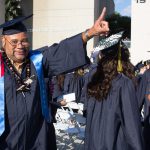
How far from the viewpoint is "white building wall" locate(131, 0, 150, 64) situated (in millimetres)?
16750

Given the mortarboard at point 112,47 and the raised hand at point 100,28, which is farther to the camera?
the mortarboard at point 112,47

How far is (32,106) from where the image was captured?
3207 millimetres

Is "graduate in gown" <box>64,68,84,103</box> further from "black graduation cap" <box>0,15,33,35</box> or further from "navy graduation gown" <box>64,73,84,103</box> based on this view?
"black graduation cap" <box>0,15,33,35</box>

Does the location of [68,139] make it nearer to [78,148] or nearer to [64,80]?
[78,148]

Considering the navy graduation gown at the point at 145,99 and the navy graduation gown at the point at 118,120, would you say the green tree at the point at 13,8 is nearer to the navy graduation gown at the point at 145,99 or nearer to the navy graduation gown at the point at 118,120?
the navy graduation gown at the point at 145,99

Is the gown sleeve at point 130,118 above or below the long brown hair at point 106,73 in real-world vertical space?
below

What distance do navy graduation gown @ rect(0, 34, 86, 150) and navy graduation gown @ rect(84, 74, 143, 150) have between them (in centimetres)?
72

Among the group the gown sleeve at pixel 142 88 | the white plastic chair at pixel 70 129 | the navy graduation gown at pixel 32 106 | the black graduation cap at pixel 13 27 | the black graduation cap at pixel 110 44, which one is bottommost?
the white plastic chair at pixel 70 129

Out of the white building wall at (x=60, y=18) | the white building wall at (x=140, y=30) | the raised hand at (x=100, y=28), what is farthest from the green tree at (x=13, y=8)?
the raised hand at (x=100, y=28)

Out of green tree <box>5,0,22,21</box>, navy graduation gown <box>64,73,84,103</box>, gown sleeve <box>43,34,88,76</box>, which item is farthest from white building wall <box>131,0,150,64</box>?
green tree <box>5,0,22,21</box>

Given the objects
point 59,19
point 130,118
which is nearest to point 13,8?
point 59,19

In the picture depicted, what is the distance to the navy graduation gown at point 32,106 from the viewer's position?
3176mm

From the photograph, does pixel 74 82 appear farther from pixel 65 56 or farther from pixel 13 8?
pixel 13 8

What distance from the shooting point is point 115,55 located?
3998 mm
